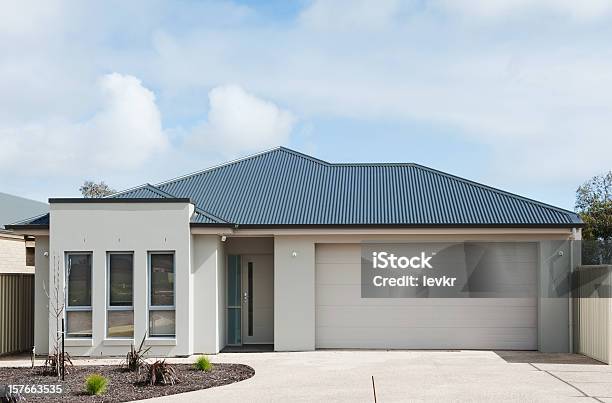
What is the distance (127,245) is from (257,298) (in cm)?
419

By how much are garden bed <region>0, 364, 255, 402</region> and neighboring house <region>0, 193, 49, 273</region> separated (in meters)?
10.4

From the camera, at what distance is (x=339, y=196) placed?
838 inches

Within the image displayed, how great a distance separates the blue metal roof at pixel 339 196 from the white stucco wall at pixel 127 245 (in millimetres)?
785

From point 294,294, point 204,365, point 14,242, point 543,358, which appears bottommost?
point 543,358

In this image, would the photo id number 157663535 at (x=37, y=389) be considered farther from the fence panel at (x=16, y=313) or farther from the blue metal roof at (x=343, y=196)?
the blue metal roof at (x=343, y=196)

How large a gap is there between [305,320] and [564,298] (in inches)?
244

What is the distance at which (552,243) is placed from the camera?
19.8m

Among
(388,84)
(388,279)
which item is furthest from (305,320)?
(388,84)

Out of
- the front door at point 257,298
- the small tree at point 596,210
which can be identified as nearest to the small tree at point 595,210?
the small tree at point 596,210

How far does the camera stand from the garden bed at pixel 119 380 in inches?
527

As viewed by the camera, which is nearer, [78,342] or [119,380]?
[119,380]

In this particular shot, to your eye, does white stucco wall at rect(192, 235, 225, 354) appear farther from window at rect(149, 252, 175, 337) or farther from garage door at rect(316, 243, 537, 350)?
garage door at rect(316, 243, 537, 350)

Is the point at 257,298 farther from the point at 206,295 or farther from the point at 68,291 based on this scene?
the point at 68,291

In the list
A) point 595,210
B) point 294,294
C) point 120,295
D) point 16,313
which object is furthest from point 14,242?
point 595,210
